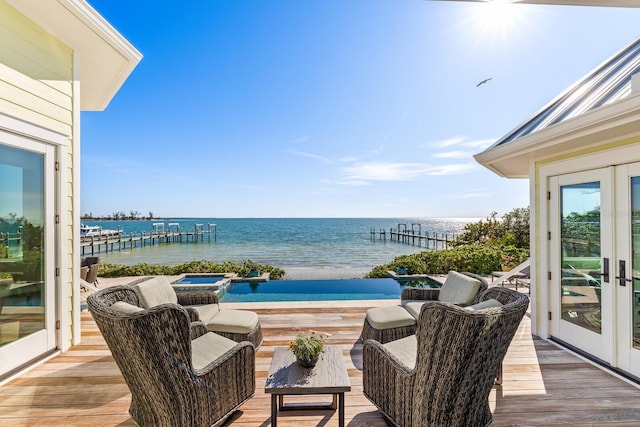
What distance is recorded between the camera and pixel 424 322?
1669 mm

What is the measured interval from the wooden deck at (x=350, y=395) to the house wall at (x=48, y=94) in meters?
0.76

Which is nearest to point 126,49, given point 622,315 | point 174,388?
point 174,388

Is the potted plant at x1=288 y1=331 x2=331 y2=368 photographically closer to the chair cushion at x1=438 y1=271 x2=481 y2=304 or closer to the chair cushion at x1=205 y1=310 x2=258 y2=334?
the chair cushion at x1=205 y1=310 x2=258 y2=334

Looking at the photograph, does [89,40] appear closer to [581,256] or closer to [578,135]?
[578,135]

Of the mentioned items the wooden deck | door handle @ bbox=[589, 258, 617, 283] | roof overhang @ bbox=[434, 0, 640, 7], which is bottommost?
the wooden deck

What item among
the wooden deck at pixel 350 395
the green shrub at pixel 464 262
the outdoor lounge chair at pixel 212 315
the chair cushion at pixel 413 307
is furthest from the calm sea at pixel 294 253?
the wooden deck at pixel 350 395

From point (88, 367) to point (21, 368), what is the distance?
0.58 meters

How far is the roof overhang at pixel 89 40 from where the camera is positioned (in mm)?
2859

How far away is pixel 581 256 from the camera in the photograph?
3.32 metres

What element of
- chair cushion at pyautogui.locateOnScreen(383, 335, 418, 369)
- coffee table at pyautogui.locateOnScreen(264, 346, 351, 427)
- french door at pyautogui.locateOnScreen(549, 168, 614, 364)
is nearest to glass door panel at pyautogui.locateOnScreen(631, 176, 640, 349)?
french door at pyautogui.locateOnScreen(549, 168, 614, 364)

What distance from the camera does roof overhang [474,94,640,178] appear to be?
2.22 meters

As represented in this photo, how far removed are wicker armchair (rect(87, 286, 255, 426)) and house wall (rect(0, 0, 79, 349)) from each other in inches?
83.5

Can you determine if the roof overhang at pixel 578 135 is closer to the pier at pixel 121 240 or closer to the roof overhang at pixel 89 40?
the roof overhang at pixel 89 40

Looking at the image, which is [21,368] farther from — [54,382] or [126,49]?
[126,49]
